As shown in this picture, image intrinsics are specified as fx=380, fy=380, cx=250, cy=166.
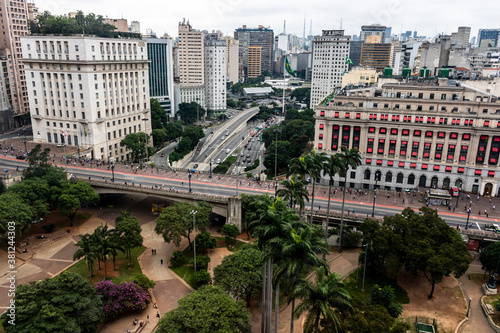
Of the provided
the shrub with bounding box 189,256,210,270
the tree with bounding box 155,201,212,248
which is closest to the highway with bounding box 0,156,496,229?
the tree with bounding box 155,201,212,248

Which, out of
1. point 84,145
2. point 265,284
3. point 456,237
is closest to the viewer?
point 265,284

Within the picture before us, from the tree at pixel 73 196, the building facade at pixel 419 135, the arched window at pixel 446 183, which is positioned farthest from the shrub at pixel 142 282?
the arched window at pixel 446 183

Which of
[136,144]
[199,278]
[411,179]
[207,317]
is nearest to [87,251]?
[199,278]

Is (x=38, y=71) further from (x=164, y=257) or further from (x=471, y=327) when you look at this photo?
(x=471, y=327)

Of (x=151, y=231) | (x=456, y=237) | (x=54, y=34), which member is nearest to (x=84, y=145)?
(x=54, y=34)

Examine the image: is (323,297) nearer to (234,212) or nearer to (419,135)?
(234,212)

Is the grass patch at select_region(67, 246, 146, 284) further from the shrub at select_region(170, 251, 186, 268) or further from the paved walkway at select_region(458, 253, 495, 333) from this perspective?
the paved walkway at select_region(458, 253, 495, 333)
